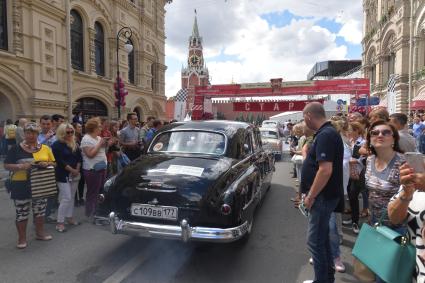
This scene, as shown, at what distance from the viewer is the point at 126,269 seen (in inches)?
154

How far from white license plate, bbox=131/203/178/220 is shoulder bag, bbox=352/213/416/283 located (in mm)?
2116

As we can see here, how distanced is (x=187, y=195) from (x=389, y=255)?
7.39ft

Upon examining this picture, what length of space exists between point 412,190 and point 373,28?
38.2 metres

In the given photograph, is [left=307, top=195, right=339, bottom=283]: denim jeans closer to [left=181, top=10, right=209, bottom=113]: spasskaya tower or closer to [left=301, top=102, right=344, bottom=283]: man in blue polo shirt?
[left=301, top=102, right=344, bottom=283]: man in blue polo shirt

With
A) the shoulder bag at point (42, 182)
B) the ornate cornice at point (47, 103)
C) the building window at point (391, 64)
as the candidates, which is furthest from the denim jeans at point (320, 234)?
the building window at point (391, 64)

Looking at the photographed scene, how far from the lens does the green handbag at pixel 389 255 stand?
83.7 inches

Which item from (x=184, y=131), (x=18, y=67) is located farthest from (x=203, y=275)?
(x=18, y=67)

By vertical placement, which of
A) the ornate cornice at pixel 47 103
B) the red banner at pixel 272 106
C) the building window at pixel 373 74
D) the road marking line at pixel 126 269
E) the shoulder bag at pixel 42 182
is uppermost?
the building window at pixel 373 74

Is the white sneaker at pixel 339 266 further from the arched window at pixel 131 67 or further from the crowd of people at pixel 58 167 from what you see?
the arched window at pixel 131 67

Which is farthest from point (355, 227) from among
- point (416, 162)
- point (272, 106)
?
point (272, 106)

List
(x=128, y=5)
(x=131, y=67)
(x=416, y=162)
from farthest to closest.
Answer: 1. (x=131, y=67)
2. (x=128, y=5)
3. (x=416, y=162)

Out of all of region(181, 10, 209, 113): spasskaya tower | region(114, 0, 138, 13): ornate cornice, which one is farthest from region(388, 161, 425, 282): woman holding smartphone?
region(181, 10, 209, 113): spasskaya tower

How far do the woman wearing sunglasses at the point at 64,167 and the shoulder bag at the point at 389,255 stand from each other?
14.3 ft

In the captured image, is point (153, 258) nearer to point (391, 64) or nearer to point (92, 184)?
point (92, 184)
